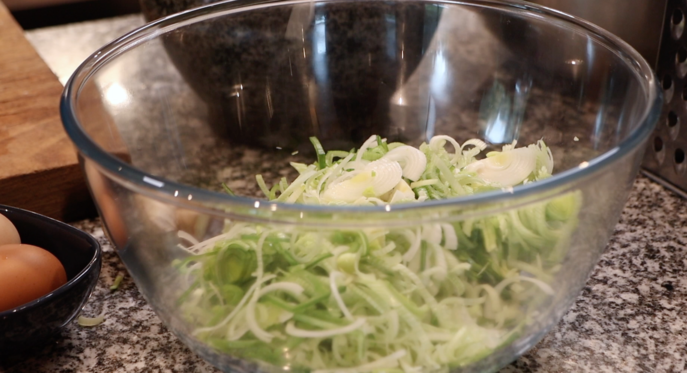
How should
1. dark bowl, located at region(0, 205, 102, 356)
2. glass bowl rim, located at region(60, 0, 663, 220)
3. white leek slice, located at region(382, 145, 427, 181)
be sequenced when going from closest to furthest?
glass bowl rim, located at region(60, 0, 663, 220) < dark bowl, located at region(0, 205, 102, 356) < white leek slice, located at region(382, 145, 427, 181)

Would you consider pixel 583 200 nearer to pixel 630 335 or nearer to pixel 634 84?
pixel 634 84

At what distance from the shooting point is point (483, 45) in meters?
1.10

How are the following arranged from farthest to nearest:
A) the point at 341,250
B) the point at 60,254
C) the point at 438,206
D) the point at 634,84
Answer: the point at 60,254 → the point at 634,84 → the point at 341,250 → the point at 438,206

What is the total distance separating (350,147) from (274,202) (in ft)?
1.93

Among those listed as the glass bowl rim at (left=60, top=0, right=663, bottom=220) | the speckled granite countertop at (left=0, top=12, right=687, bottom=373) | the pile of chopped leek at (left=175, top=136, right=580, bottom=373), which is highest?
the glass bowl rim at (left=60, top=0, right=663, bottom=220)

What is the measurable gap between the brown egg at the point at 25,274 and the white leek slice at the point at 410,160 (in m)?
0.49

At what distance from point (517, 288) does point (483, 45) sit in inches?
19.9

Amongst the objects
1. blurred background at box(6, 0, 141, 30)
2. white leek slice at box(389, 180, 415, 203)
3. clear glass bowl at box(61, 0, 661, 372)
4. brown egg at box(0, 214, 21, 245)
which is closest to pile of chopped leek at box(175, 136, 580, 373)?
clear glass bowl at box(61, 0, 661, 372)

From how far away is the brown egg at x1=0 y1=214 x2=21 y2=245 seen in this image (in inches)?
38.2

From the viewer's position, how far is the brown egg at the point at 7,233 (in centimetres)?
97

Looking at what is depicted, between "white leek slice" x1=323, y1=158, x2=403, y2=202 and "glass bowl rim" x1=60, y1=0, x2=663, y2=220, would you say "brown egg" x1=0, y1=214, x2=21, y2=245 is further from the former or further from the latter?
"white leek slice" x1=323, y1=158, x2=403, y2=202

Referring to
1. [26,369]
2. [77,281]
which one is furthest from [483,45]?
[26,369]

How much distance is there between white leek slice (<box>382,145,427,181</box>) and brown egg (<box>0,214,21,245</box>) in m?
0.55

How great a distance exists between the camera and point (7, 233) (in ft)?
3.20
